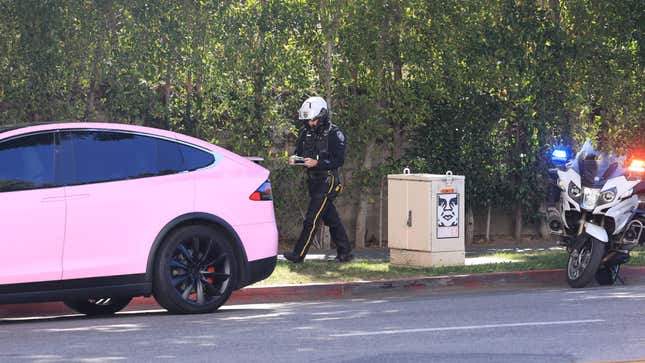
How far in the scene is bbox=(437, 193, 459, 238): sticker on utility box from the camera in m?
15.1

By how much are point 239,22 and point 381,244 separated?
415 cm

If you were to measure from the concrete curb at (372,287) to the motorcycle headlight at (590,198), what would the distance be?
108 cm

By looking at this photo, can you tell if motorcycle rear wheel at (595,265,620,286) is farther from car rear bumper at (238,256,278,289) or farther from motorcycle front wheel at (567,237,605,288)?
car rear bumper at (238,256,278,289)

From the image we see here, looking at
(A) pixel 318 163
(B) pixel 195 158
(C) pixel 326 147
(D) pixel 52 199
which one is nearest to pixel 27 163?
(D) pixel 52 199

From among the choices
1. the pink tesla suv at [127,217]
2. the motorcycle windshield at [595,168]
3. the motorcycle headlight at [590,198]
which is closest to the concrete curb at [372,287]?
the motorcycle headlight at [590,198]

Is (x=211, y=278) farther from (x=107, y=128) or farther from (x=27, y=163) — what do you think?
(x=27, y=163)

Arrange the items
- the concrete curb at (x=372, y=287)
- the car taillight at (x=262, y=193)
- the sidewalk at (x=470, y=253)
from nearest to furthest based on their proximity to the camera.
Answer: the car taillight at (x=262, y=193), the concrete curb at (x=372, y=287), the sidewalk at (x=470, y=253)

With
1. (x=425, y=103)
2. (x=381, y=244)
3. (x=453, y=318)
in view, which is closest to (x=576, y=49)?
(x=425, y=103)

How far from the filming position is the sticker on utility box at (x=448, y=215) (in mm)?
15148

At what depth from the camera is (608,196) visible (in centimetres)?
1411

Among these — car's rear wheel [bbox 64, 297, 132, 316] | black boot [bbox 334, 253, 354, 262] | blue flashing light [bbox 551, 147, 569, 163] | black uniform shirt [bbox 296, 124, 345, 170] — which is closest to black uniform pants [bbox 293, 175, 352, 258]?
black uniform shirt [bbox 296, 124, 345, 170]

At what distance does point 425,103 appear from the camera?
18.8 m

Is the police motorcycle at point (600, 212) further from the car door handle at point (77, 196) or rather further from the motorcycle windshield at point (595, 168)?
the car door handle at point (77, 196)

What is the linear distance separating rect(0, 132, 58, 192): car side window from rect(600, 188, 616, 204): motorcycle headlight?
6452 millimetres
